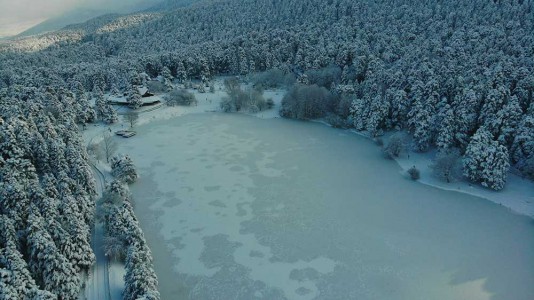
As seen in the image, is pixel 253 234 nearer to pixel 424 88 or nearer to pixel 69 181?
pixel 69 181

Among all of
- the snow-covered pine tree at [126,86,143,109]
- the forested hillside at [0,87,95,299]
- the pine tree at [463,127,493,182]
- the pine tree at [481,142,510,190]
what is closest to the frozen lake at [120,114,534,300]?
the pine tree at [481,142,510,190]

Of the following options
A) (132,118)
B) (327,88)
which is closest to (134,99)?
(132,118)

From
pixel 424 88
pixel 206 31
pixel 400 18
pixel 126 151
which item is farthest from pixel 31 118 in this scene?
pixel 206 31

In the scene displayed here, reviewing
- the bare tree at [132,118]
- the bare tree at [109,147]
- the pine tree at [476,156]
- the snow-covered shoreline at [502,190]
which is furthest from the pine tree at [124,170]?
the pine tree at [476,156]

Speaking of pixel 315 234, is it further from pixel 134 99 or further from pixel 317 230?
pixel 134 99

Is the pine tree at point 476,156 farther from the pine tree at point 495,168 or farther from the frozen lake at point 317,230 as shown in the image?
the frozen lake at point 317,230

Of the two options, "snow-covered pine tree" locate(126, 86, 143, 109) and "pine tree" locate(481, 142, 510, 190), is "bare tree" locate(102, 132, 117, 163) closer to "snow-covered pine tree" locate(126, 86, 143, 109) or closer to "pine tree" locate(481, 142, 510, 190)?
"snow-covered pine tree" locate(126, 86, 143, 109)
